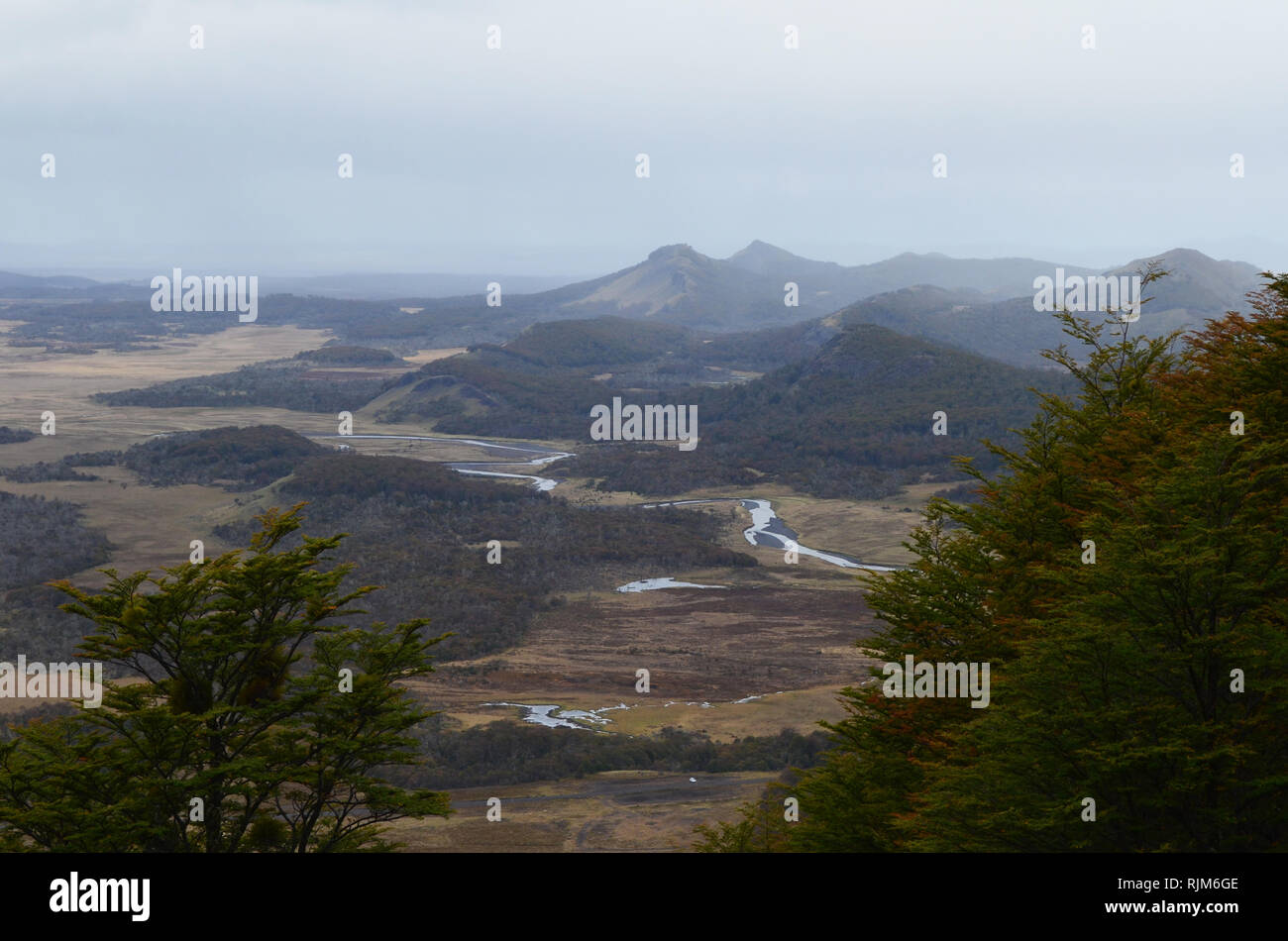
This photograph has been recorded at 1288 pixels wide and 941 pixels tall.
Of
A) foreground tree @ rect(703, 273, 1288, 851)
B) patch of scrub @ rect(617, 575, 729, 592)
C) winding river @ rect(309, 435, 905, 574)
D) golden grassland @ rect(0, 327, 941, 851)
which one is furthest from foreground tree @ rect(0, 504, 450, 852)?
patch of scrub @ rect(617, 575, 729, 592)

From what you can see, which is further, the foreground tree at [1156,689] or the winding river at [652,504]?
the winding river at [652,504]

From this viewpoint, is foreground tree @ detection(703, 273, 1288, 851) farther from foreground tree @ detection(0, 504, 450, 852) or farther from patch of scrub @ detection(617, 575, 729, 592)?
patch of scrub @ detection(617, 575, 729, 592)

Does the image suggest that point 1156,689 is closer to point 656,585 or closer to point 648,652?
point 648,652

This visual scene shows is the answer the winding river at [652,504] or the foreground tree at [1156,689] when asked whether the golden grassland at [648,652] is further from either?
the foreground tree at [1156,689]

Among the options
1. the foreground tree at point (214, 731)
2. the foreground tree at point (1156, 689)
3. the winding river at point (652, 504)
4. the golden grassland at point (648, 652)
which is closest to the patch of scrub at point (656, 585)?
the winding river at point (652, 504)

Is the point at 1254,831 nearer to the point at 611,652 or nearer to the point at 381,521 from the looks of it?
the point at 611,652

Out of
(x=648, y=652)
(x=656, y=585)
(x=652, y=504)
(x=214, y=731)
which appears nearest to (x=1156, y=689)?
(x=214, y=731)
